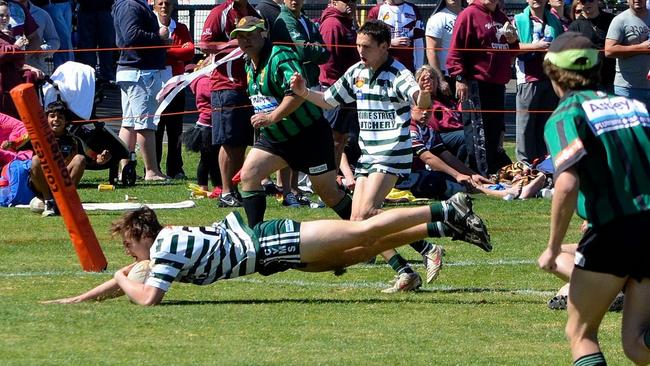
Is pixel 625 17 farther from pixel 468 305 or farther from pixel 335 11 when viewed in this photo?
pixel 468 305

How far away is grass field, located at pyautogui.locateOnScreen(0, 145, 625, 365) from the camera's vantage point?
24.2 ft

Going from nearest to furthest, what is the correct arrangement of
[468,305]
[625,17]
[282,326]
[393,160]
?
[282,326]
[468,305]
[393,160]
[625,17]

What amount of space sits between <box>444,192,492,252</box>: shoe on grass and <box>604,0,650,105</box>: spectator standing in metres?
6.95

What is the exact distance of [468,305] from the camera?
9078mm

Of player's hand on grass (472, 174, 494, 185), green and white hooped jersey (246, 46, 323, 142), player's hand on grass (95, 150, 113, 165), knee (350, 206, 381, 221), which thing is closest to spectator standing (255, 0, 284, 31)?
player's hand on grass (95, 150, 113, 165)

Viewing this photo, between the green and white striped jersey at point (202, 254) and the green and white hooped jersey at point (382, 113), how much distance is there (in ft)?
5.02

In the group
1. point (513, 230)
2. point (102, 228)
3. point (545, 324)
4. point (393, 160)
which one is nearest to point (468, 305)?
point (545, 324)

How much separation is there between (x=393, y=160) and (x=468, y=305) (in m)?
1.44

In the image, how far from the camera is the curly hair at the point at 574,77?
6.35 meters

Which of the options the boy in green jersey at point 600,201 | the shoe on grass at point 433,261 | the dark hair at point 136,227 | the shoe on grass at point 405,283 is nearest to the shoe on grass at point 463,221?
the shoe on grass at point 405,283

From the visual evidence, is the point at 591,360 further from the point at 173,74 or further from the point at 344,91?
the point at 173,74

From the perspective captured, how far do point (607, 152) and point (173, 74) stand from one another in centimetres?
1218

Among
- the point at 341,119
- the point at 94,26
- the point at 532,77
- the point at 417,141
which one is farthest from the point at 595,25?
the point at 94,26

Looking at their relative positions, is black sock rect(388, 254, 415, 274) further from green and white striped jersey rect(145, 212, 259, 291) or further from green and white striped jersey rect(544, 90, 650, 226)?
green and white striped jersey rect(544, 90, 650, 226)
